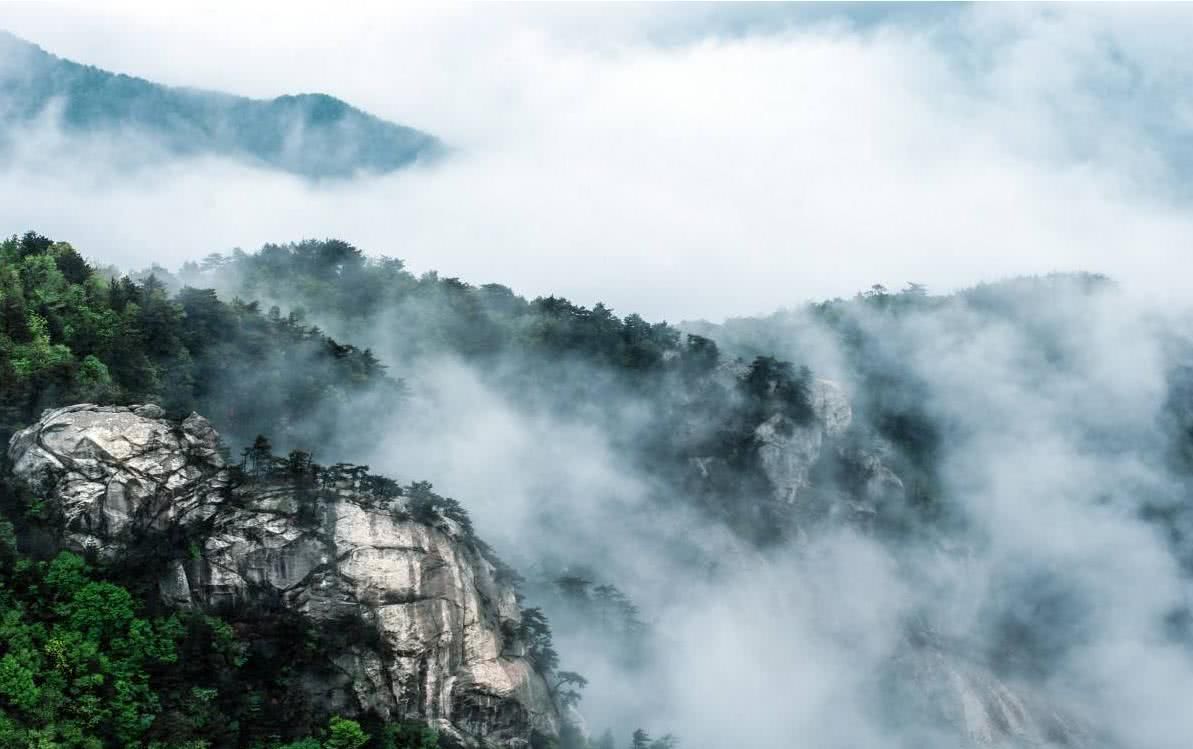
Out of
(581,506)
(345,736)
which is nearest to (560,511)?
(581,506)

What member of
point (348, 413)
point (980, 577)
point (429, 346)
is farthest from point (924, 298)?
point (348, 413)

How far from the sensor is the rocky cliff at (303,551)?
139 ft

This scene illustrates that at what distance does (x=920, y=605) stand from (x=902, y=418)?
19599 mm

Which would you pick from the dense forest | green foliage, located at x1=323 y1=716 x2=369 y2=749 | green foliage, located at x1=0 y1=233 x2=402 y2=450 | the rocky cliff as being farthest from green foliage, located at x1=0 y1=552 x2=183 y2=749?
green foliage, located at x1=0 y1=233 x2=402 y2=450

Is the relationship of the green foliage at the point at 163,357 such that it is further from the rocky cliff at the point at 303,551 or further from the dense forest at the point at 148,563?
the rocky cliff at the point at 303,551

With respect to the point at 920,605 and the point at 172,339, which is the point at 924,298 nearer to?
the point at 920,605

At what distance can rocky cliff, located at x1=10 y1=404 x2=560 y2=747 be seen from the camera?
42.3 meters

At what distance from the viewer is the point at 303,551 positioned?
43844 mm

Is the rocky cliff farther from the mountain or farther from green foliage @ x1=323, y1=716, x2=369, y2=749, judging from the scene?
green foliage @ x1=323, y1=716, x2=369, y2=749

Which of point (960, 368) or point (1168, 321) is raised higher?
point (1168, 321)

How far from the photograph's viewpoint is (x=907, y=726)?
2933 inches

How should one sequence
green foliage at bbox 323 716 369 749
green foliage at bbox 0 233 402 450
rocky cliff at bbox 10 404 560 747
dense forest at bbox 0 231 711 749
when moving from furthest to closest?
green foliage at bbox 0 233 402 450
rocky cliff at bbox 10 404 560 747
green foliage at bbox 323 716 369 749
dense forest at bbox 0 231 711 749

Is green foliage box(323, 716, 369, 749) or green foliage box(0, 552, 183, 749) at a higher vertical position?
green foliage box(0, 552, 183, 749)

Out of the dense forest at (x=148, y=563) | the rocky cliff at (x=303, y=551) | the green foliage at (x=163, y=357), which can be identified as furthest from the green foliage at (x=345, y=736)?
the green foliage at (x=163, y=357)
